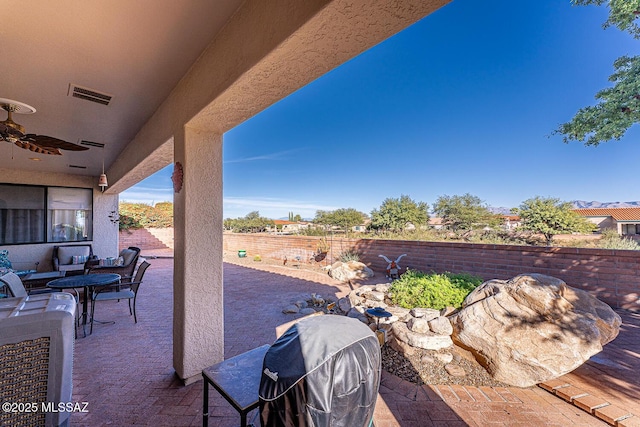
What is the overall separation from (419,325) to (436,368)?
42 cm

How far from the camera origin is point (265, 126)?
11539 millimetres

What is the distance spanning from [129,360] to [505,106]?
537 inches

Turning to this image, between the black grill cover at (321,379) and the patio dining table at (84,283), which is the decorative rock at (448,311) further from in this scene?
the patio dining table at (84,283)

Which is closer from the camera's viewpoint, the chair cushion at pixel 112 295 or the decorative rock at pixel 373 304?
the chair cushion at pixel 112 295

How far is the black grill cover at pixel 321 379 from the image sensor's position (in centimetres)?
80

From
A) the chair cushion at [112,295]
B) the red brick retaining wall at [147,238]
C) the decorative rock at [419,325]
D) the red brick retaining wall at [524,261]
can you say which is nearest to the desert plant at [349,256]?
the red brick retaining wall at [524,261]

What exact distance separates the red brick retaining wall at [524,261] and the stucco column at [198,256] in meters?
5.18

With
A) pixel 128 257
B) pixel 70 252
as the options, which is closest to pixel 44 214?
pixel 70 252

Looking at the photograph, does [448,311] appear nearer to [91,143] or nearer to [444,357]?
[444,357]

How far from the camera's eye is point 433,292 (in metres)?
3.42

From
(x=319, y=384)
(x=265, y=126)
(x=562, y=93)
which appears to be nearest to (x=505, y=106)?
(x=562, y=93)

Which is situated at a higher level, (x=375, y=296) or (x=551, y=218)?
(x=551, y=218)

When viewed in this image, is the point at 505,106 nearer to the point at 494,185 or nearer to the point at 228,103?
the point at 494,185

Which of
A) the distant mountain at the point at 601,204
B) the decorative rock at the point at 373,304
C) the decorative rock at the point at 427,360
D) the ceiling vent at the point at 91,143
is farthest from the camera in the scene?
the distant mountain at the point at 601,204
